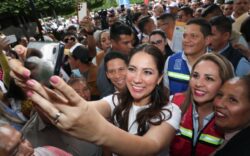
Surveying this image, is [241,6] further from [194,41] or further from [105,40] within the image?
[194,41]

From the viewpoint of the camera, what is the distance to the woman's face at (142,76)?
1752mm

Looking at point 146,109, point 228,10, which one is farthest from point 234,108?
point 228,10

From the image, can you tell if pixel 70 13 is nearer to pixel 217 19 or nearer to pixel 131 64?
pixel 217 19

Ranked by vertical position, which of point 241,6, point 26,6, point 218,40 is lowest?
point 26,6

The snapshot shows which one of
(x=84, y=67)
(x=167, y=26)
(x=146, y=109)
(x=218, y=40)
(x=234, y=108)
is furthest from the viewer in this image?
(x=167, y=26)

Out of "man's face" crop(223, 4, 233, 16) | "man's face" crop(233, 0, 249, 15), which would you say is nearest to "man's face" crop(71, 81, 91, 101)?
"man's face" crop(233, 0, 249, 15)

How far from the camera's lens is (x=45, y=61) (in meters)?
1.14

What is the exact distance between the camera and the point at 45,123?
65.7 inches

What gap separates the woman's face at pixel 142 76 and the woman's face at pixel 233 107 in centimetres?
49

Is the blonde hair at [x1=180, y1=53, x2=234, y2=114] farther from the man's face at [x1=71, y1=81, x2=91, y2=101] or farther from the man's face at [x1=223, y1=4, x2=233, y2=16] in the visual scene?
the man's face at [x1=223, y1=4, x2=233, y2=16]

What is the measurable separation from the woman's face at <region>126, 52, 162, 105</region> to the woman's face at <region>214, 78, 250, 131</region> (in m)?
0.49

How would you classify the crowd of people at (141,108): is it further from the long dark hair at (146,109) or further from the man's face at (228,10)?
the man's face at (228,10)

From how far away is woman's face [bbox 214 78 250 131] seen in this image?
1.83 meters

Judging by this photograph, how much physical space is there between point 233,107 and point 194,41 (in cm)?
122
